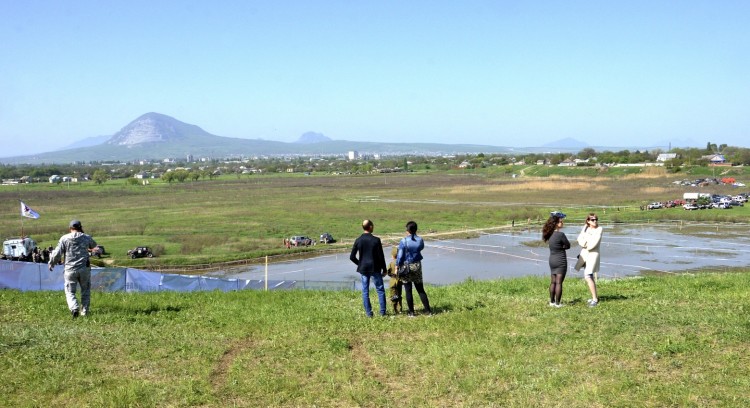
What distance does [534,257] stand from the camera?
40.8 meters

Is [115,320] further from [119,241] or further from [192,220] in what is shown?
[192,220]

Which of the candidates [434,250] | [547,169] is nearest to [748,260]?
[434,250]

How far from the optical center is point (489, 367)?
8.27m

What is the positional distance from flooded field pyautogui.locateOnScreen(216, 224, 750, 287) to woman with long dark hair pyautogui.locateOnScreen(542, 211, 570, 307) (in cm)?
1706

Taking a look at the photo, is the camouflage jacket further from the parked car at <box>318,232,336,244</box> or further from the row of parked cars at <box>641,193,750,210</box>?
the row of parked cars at <box>641,193,750,210</box>

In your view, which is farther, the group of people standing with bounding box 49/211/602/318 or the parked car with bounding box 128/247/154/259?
the parked car with bounding box 128/247/154/259

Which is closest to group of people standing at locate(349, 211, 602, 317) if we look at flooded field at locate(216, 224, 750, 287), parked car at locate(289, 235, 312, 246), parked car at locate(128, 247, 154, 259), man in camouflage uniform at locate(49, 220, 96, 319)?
man in camouflage uniform at locate(49, 220, 96, 319)

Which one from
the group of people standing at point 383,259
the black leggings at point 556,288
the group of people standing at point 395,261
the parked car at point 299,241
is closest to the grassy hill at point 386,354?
the black leggings at point 556,288

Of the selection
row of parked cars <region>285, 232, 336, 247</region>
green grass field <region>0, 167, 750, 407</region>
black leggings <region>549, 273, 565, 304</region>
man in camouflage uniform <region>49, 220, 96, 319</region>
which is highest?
man in camouflage uniform <region>49, 220, 96, 319</region>

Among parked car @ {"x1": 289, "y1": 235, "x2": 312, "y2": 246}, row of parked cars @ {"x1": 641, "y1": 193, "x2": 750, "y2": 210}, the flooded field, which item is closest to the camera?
the flooded field

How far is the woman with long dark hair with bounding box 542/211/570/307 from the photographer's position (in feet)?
38.1

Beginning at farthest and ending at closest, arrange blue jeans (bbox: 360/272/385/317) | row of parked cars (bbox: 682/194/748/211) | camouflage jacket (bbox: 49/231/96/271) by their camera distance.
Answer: row of parked cars (bbox: 682/194/748/211)
camouflage jacket (bbox: 49/231/96/271)
blue jeans (bbox: 360/272/385/317)

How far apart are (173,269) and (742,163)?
468 ft

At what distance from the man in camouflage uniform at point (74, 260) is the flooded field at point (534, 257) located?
1937cm
